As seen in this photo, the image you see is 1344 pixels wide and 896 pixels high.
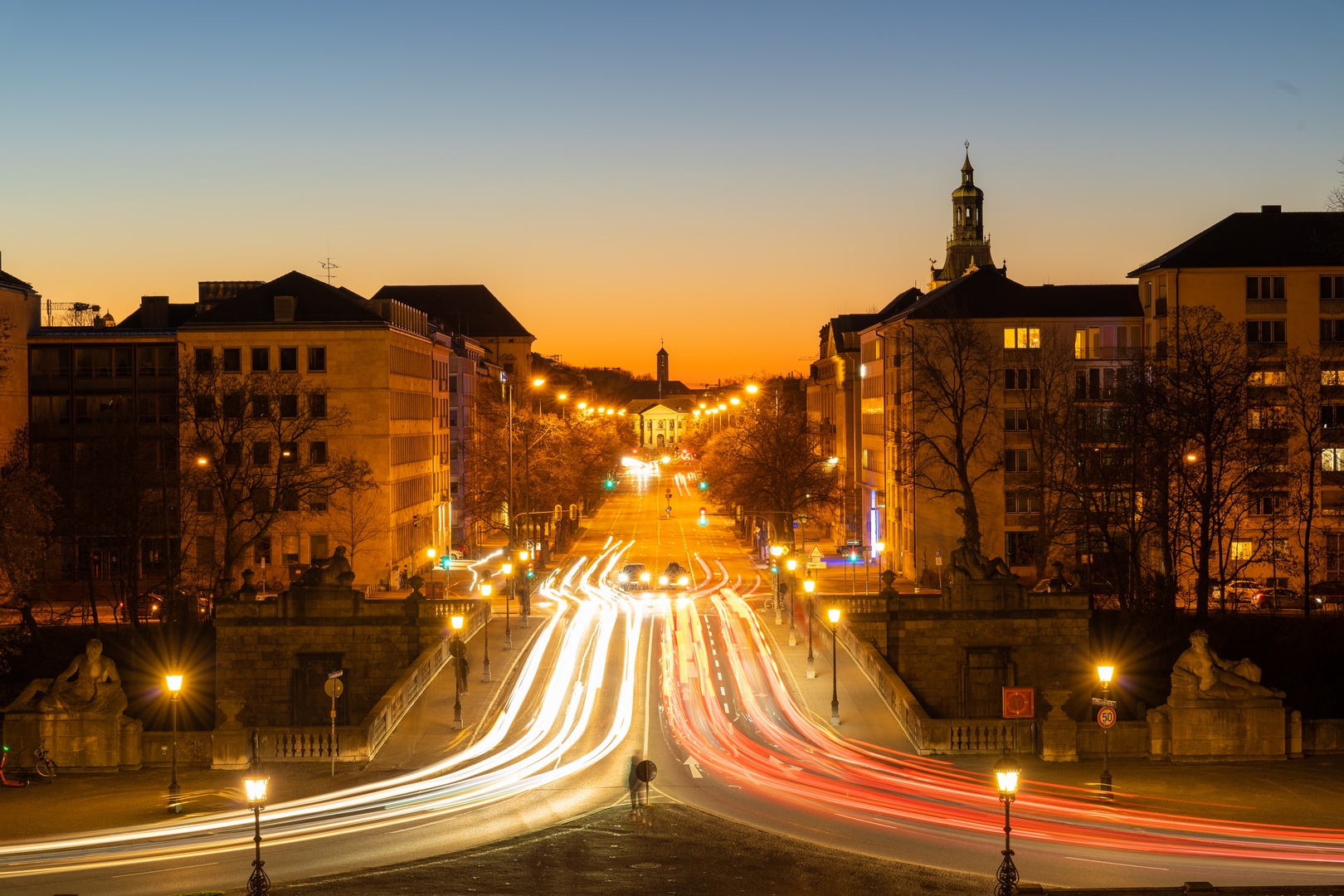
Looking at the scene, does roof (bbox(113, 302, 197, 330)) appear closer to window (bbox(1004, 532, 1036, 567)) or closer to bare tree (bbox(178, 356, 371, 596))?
bare tree (bbox(178, 356, 371, 596))

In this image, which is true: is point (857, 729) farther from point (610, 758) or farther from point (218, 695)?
point (218, 695)

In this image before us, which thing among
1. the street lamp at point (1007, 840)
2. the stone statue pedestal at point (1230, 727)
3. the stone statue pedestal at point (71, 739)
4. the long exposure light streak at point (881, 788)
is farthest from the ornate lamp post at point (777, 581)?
the street lamp at point (1007, 840)

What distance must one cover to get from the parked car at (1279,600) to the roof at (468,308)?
3968 inches

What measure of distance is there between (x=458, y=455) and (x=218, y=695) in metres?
57.2

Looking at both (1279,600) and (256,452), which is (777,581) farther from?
(256,452)

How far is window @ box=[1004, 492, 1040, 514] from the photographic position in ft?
242

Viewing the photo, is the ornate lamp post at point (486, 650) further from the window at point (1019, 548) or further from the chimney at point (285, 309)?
the window at point (1019, 548)

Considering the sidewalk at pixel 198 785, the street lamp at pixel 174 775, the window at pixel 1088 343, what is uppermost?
the window at pixel 1088 343

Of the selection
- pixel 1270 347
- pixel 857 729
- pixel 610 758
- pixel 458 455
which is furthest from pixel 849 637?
pixel 458 455

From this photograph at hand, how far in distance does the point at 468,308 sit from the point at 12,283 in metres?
81.7

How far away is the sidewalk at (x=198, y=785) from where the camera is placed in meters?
29.2

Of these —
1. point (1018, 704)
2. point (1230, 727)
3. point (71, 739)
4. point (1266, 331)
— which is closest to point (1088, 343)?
point (1266, 331)

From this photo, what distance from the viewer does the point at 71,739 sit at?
34281 millimetres

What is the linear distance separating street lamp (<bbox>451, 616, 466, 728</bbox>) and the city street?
0.78 m
